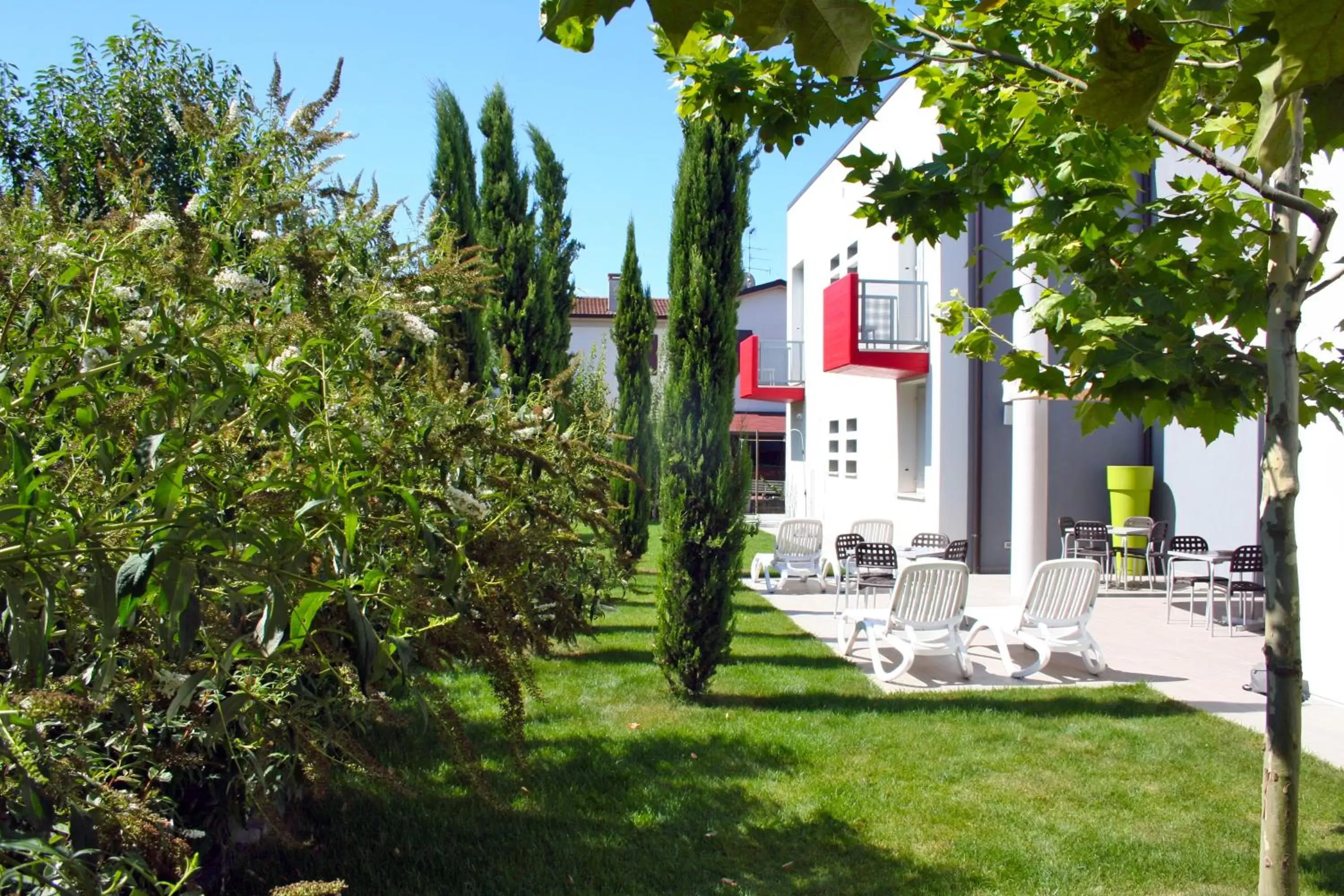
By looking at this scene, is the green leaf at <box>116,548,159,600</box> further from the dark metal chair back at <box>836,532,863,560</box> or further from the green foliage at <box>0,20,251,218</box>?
the dark metal chair back at <box>836,532,863,560</box>

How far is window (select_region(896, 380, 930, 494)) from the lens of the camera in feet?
57.8

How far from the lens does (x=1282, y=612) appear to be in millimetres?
2809

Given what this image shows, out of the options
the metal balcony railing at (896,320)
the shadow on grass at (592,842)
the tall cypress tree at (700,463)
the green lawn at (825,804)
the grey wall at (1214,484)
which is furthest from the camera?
the metal balcony railing at (896,320)

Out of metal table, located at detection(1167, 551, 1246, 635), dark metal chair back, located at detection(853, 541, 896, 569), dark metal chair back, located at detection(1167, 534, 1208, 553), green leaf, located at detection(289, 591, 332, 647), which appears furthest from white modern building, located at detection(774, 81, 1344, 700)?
green leaf, located at detection(289, 591, 332, 647)

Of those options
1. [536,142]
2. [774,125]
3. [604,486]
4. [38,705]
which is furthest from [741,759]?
[536,142]

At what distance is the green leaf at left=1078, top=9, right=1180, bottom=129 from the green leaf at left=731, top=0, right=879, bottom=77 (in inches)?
24.7

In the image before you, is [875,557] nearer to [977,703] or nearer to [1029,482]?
[1029,482]

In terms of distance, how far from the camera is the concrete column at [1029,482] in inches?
499

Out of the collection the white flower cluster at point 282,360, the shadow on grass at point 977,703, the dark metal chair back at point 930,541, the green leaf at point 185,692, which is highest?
the white flower cluster at point 282,360

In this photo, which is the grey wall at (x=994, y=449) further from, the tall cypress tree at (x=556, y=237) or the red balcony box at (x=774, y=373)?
the red balcony box at (x=774, y=373)

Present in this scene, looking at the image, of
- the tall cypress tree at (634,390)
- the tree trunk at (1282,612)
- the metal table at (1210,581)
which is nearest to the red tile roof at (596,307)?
the tall cypress tree at (634,390)

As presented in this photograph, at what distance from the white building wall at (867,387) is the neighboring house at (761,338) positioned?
9415 mm

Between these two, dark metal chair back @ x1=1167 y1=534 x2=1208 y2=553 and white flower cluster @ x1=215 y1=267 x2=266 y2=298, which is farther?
dark metal chair back @ x1=1167 y1=534 x2=1208 y2=553

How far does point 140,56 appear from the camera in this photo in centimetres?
534
